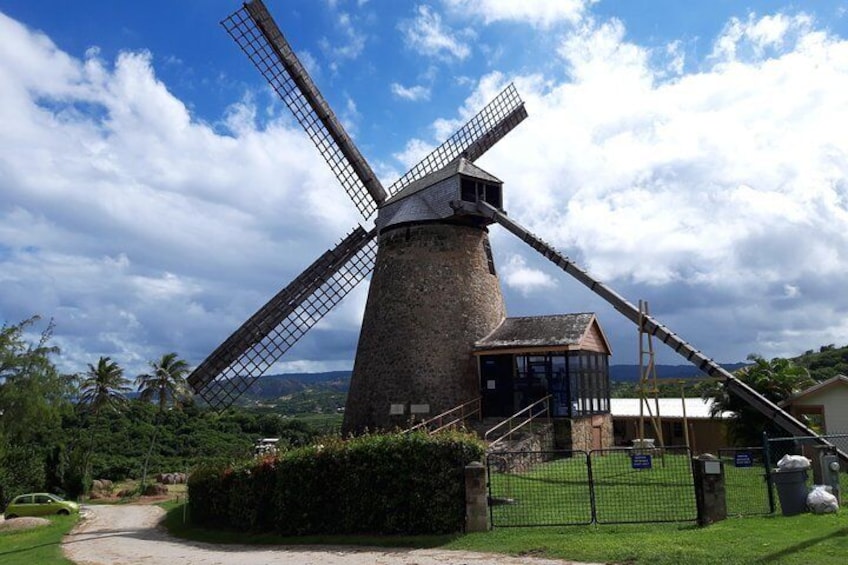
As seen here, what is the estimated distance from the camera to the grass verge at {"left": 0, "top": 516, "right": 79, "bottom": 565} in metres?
15.1


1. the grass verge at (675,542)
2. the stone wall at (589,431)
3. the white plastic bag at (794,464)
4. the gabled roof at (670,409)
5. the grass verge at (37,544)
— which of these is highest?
the gabled roof at (670,409)

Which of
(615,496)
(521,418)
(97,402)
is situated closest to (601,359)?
(521,418)

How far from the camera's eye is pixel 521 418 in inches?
887

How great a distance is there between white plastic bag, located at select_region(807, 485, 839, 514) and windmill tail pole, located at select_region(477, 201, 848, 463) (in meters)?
1.70

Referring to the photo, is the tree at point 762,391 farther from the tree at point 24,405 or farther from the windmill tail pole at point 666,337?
the tree at point 24,405

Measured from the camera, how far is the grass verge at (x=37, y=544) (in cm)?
1509

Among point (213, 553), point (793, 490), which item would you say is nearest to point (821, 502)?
point (793, 490)

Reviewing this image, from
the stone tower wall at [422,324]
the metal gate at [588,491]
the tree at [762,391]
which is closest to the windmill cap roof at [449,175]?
the stone tower wall at [422,324]

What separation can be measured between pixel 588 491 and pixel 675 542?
5.09 m

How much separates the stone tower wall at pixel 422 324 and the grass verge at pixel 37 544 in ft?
33.3

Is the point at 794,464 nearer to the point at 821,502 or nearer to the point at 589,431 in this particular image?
the point at 821,502

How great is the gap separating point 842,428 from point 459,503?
51.4ft

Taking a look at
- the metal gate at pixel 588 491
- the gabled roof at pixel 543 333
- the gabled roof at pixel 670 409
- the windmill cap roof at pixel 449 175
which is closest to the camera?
the metal gate at pixel 588 491

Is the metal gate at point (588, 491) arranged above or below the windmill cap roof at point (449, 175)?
below
